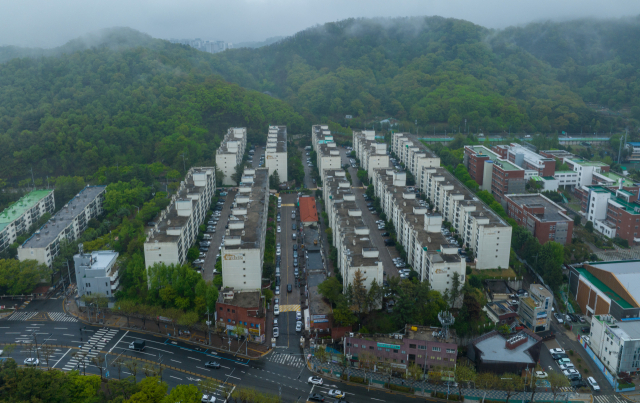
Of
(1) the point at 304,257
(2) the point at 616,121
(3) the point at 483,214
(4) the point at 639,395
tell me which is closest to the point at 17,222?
(1) the point at 304,257

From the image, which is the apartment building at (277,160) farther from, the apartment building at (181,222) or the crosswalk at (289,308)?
the crosswalk at (289,308)

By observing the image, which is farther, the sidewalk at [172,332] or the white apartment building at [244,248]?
the white apartment building at [244,248]

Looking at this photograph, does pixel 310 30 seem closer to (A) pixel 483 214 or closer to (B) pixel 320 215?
(B) pixel 320 215

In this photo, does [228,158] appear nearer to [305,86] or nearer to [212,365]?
[212,365]

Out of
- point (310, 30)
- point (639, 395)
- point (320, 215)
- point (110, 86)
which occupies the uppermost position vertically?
point (310, 30)

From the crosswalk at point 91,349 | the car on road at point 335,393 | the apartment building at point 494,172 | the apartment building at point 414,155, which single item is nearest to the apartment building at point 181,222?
the crosswalk at point 91,349

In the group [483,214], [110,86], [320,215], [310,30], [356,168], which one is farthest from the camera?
[310,30]
